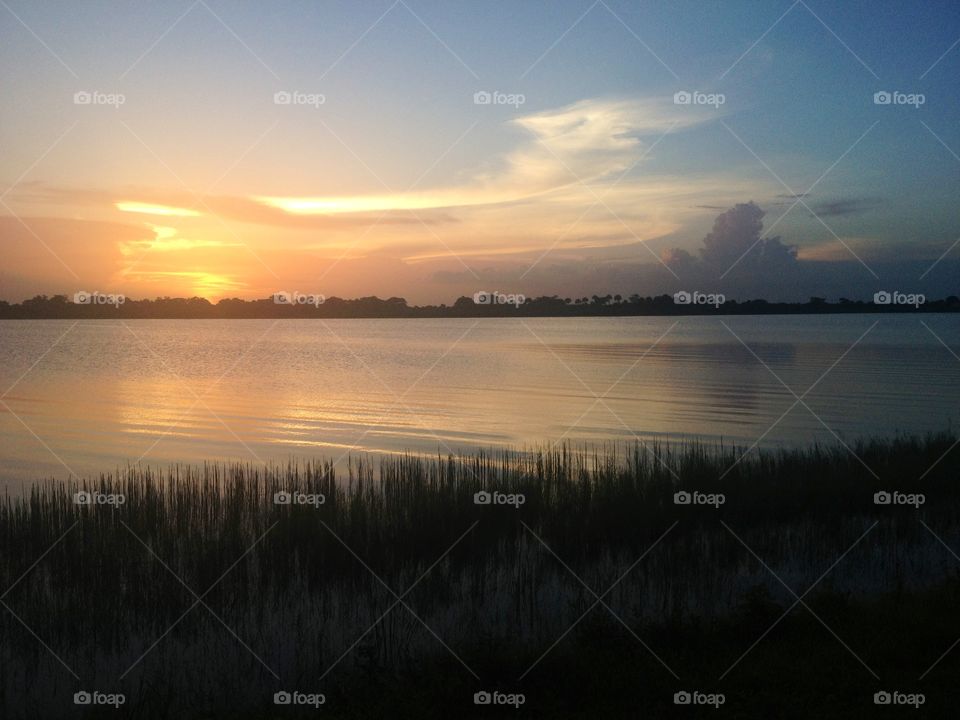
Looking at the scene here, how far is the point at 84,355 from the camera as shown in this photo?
58.3m

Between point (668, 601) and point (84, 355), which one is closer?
point (668, 601)

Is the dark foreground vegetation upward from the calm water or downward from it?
downward

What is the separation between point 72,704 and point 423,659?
3.16 m

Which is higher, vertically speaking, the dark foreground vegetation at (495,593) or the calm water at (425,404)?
the calm water at (425,404)

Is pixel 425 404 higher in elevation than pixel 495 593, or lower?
higher

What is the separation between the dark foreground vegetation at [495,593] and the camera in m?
6.94

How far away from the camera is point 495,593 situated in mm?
10000

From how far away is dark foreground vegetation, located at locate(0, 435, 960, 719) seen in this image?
6.94 m

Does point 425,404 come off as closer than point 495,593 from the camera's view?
No

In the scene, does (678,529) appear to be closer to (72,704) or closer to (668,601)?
(668,601)

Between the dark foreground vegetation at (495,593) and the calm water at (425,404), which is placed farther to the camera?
the calm water at (425,404)

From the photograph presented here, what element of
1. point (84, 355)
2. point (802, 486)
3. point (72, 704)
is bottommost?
point (72, 704)

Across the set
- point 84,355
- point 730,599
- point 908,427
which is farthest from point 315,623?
point 84,355

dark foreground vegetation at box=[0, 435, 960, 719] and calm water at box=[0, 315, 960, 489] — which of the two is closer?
dark foreground vegetation at box=[0, 435, 960, 719]
